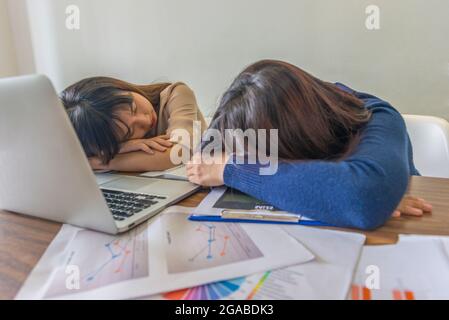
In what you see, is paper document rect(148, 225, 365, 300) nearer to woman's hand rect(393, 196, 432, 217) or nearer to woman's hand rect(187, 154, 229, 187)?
woman's hand rect(393, 196, 432, 217)

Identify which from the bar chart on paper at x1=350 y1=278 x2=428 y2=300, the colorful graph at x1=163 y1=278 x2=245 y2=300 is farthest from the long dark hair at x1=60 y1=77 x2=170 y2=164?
the bar chart on paper at x1=350 y1=278 x2=428 y2=300

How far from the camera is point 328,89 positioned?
72cm

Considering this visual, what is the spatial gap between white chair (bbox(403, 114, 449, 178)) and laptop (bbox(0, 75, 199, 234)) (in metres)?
0.70

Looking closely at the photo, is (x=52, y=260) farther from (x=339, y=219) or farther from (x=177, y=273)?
(x=339, y=219)

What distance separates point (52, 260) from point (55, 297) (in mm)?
84

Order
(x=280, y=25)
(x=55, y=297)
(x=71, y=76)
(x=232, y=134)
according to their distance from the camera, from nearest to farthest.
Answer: (x=55, y=297), (x=232, y=134), (x=280, y=25), (x=71, y=76)

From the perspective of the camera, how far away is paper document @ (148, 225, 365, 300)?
0.37m

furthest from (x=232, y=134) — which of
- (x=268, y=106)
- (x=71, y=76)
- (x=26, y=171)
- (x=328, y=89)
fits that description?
(x=71, y=76)

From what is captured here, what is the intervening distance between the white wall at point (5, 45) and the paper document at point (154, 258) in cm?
172

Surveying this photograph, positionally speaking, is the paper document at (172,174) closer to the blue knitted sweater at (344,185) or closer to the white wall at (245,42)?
the blue knitted sweater at (344,185)

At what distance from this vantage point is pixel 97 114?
0.84 meters

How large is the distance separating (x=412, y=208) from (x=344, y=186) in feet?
0.45

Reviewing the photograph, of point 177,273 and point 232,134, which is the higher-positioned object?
point 232,134

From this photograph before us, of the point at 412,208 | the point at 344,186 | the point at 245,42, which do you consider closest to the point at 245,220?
the point at 344,186
